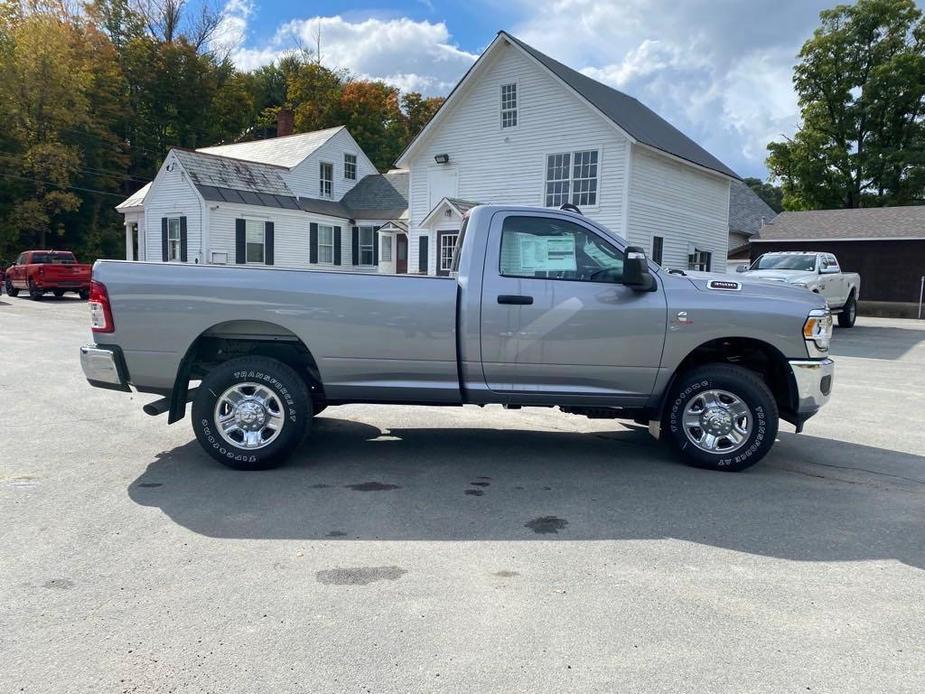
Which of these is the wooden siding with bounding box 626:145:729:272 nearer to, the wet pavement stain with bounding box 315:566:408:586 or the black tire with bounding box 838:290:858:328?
the black tire with bounding box 838:290:858:328

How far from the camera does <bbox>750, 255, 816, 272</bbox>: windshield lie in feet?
57.5

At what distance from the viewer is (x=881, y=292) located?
30.5m

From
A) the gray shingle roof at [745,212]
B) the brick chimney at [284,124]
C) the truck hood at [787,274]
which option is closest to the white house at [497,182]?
the truck hood at [787,274]

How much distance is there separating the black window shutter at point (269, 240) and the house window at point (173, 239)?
3418 millimetres

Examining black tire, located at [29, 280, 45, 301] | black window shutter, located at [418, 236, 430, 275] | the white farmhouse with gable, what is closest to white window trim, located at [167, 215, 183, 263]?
black tire, located at [29, 280, 45, 301]

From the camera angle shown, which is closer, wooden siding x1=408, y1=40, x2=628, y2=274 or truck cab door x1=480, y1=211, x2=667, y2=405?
truck cab door x1=480, y1=211, x2=667, y2=405

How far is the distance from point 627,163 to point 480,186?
15.9 feet

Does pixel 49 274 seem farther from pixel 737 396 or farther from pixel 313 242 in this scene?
pixel 737 396

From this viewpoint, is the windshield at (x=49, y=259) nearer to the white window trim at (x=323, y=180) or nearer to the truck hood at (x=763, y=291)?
the white window trim at (x=323, y=180)

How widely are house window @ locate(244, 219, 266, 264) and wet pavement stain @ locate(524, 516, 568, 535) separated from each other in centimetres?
2664

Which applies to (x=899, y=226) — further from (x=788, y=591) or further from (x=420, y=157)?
(x=788, y=591)

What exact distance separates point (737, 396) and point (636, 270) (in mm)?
1336

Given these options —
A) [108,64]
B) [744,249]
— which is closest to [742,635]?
[744,249]

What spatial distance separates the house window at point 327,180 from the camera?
111ft
